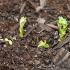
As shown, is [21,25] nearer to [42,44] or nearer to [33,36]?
[33,36]

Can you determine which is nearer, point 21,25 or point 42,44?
point 42,44

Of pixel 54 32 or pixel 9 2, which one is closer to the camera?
pixel 54 32

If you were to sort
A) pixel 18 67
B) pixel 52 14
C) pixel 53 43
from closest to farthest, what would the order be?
1. pixel 18 67
2. pixel 53 43
3. pixel 52 14

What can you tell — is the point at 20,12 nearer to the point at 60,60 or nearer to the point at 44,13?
the point at 44,13

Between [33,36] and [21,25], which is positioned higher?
[21,25]

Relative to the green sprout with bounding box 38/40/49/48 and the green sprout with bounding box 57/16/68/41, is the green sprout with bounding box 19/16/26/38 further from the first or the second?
the green sprout with bounding box 57/16/68/41

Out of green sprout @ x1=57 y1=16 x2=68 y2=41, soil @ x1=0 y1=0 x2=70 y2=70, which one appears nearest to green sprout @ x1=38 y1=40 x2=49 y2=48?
soil @ x1=0 y1=0 x2=70 y2=70

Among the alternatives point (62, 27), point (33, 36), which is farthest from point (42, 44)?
point (62, 27)

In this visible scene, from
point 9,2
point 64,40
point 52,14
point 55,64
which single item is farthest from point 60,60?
point 9,2
